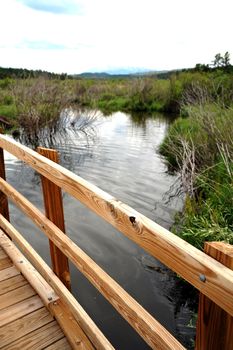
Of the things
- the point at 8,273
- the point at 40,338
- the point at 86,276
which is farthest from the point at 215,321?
the point at 8,273

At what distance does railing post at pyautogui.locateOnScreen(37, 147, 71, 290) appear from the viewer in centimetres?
241

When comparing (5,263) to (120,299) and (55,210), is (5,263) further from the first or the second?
(120,299)

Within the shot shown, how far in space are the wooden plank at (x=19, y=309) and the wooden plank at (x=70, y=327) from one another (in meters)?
0.18

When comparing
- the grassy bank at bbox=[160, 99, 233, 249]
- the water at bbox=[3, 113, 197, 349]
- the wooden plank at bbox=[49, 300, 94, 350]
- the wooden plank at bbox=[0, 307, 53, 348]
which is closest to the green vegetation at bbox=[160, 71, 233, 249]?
the grassy bank at bbox=[160, 99, 233, 249]

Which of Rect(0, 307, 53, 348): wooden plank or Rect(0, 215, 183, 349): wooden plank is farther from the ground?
Rect(0, 215, 183, 349): wooden plank

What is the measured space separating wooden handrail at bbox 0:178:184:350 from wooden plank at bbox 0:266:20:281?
695 millimetres

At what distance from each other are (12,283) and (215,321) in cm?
210

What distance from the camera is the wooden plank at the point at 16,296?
2.52 meters

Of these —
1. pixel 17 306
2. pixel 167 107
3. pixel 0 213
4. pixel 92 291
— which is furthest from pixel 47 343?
pixel 167 107

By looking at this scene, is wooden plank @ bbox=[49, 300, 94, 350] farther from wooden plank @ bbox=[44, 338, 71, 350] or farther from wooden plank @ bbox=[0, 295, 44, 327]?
wooden plank @ bbox=[0, 295, 44, 327]

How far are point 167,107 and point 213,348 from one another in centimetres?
2812

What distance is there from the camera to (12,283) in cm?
278

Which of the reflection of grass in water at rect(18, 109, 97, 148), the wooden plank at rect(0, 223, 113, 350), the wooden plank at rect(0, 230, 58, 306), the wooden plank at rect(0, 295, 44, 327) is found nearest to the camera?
the wooden plank at rect(0, 223, 113, 350)

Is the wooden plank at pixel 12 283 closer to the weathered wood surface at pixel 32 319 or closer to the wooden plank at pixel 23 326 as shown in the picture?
the weathered wood surface at pixel 32 319
